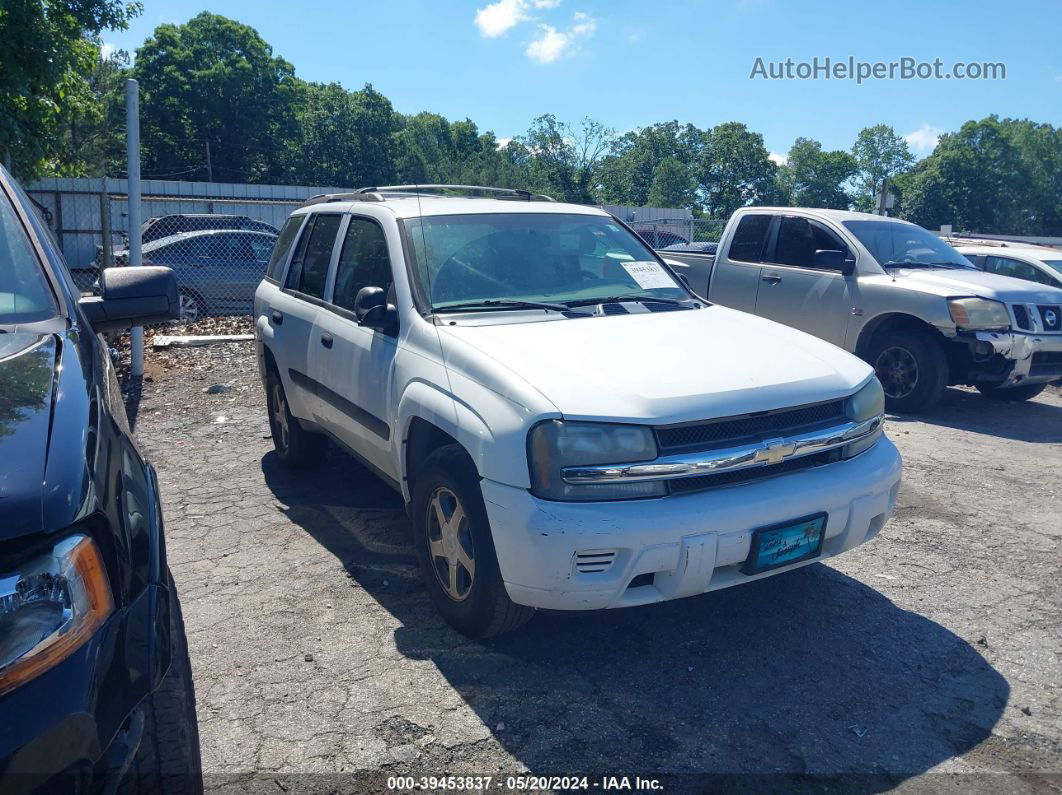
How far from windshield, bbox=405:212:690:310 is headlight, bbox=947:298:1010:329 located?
13.1 feet

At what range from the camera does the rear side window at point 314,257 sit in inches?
189

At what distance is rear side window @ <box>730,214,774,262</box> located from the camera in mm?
8664

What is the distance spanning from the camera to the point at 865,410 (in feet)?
11.5

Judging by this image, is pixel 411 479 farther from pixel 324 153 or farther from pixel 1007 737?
pixel 324 153

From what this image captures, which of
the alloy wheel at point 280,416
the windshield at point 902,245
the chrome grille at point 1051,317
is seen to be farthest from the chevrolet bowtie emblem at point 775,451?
the chrome grille at point 1051,317

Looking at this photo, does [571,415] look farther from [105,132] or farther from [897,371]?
[105,132]

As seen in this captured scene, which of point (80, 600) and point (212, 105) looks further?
point (212, 105)

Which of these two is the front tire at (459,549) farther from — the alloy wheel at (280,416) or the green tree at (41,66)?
the green tree at (41,66)

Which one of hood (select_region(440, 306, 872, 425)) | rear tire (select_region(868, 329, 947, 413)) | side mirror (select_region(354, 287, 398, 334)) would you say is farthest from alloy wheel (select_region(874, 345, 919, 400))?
side mirror (select_region(354, 287, 398, 334))

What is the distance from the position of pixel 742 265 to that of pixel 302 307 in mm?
5249

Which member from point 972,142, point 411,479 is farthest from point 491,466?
point 972,142

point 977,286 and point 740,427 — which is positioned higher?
point 977,286

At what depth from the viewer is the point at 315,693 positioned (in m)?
3.09

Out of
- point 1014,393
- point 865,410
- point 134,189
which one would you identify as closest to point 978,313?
point 1014,393
